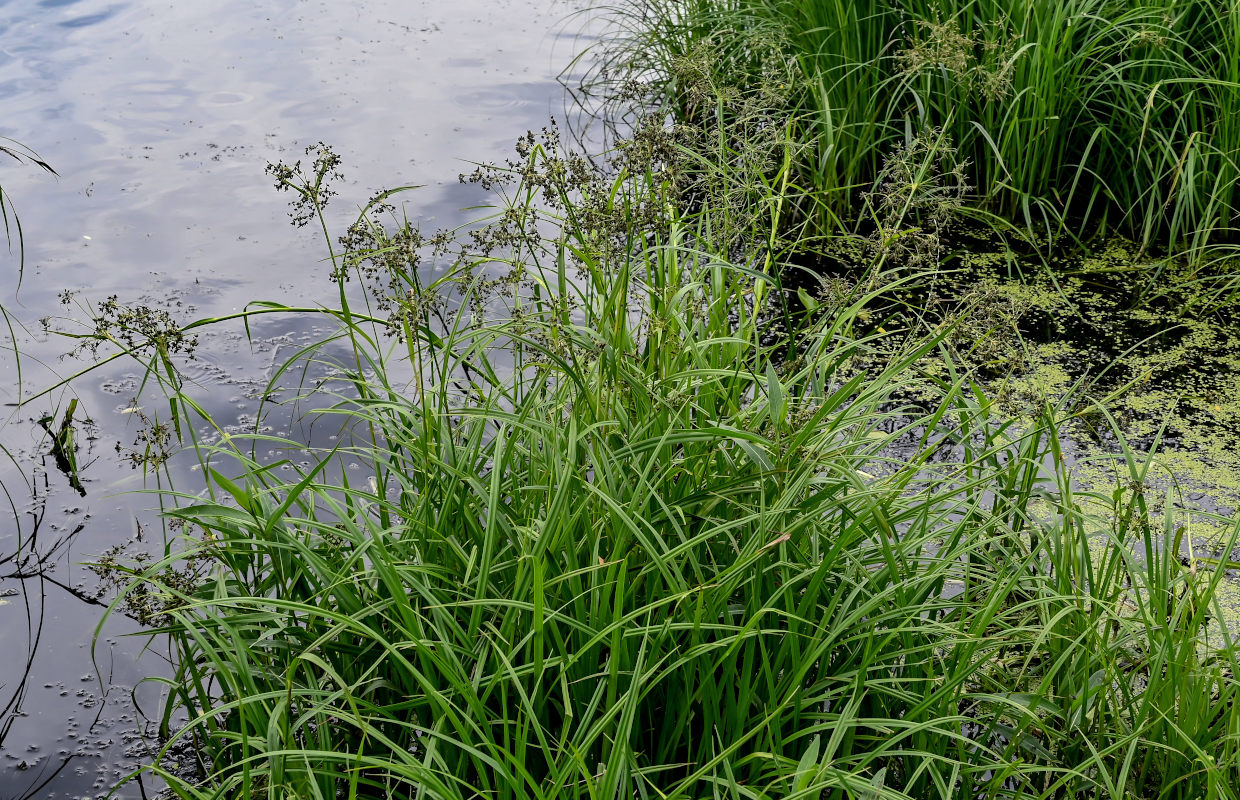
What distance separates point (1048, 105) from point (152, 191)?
3.66 meters

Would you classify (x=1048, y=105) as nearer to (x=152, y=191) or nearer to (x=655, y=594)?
(x=655, y=594)

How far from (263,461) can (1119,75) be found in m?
3.20

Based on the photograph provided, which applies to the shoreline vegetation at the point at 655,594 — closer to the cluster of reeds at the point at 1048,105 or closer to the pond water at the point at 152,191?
the pond water at the point at 152,191

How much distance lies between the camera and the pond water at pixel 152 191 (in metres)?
2.38

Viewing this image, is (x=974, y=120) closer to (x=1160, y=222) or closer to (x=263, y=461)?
(x=1160, y=222)

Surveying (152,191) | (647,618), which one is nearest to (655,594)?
(647,618)

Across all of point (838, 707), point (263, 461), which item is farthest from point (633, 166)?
point (263, 461)

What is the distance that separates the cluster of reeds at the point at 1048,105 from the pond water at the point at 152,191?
1.50 meters

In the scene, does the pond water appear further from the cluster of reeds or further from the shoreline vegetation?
the cluster of reeds

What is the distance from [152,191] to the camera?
4.47 metres

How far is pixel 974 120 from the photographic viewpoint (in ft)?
13.0

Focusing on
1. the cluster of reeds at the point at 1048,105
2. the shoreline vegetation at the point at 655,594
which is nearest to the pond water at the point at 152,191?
the shoreline vegetation at the point at 655,594

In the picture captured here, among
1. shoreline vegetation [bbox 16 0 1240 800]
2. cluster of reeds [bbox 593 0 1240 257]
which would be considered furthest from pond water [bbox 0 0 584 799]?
cluster of reeds [bbox 593 0 1240 257]

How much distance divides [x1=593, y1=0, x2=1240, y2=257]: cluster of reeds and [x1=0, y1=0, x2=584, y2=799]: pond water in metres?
1.50
